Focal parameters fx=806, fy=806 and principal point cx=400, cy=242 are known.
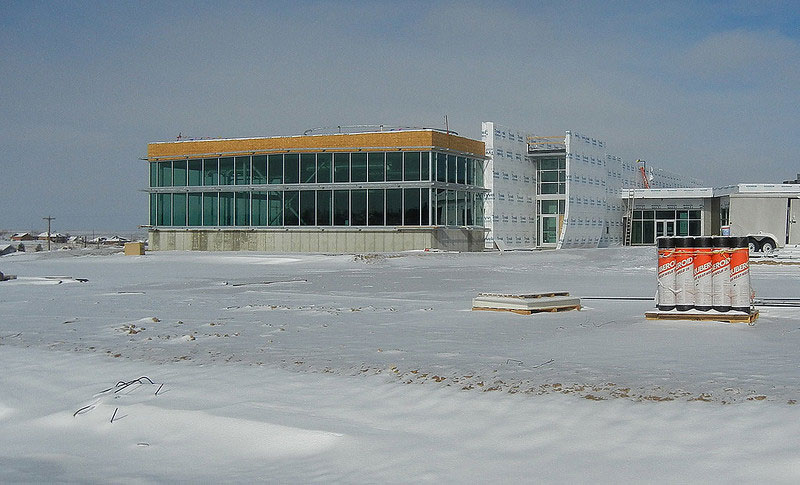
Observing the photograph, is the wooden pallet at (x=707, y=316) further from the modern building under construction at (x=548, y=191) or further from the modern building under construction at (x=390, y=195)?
the modern building under construction at (x=548, y=191)

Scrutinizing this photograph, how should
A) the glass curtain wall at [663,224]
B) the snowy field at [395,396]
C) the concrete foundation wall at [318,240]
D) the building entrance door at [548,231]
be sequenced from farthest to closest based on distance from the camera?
the glass curtain wall at [663,224], the building entrance door at [548,231], the concrete foundation wall at [318,240], the snowy field at [395,396]

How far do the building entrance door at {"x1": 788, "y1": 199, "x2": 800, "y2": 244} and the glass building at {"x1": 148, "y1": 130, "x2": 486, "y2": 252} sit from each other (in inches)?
710

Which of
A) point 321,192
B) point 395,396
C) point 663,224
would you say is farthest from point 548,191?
point 395,396

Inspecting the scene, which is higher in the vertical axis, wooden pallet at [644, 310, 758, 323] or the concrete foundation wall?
the concrete foundation wall

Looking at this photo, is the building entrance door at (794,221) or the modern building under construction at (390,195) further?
the building entrance door at (794,221)

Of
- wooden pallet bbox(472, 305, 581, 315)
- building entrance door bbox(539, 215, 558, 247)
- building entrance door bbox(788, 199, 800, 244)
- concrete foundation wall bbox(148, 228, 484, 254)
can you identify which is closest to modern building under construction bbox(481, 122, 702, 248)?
building entrance door bbox(539, 215, 558, 247)

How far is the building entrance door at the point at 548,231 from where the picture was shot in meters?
53.6

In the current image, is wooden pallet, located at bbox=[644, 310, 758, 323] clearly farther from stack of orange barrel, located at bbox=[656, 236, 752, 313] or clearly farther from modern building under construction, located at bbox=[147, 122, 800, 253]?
modern building under construction, located at bbox=[147, 122, 800, 253]

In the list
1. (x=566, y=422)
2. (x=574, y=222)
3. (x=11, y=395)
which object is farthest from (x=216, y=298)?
(x=574, y=222)

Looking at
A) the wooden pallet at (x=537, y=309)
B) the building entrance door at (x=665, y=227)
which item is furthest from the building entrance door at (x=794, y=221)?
the wooden pallet at (x=537, y=309)

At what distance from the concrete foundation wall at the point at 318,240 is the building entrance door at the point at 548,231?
9.31m

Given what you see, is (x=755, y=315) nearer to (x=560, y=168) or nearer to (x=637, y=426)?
(x=637, y=426)

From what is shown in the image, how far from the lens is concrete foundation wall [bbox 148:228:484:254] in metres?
41.8

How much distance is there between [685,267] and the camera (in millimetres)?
12336
